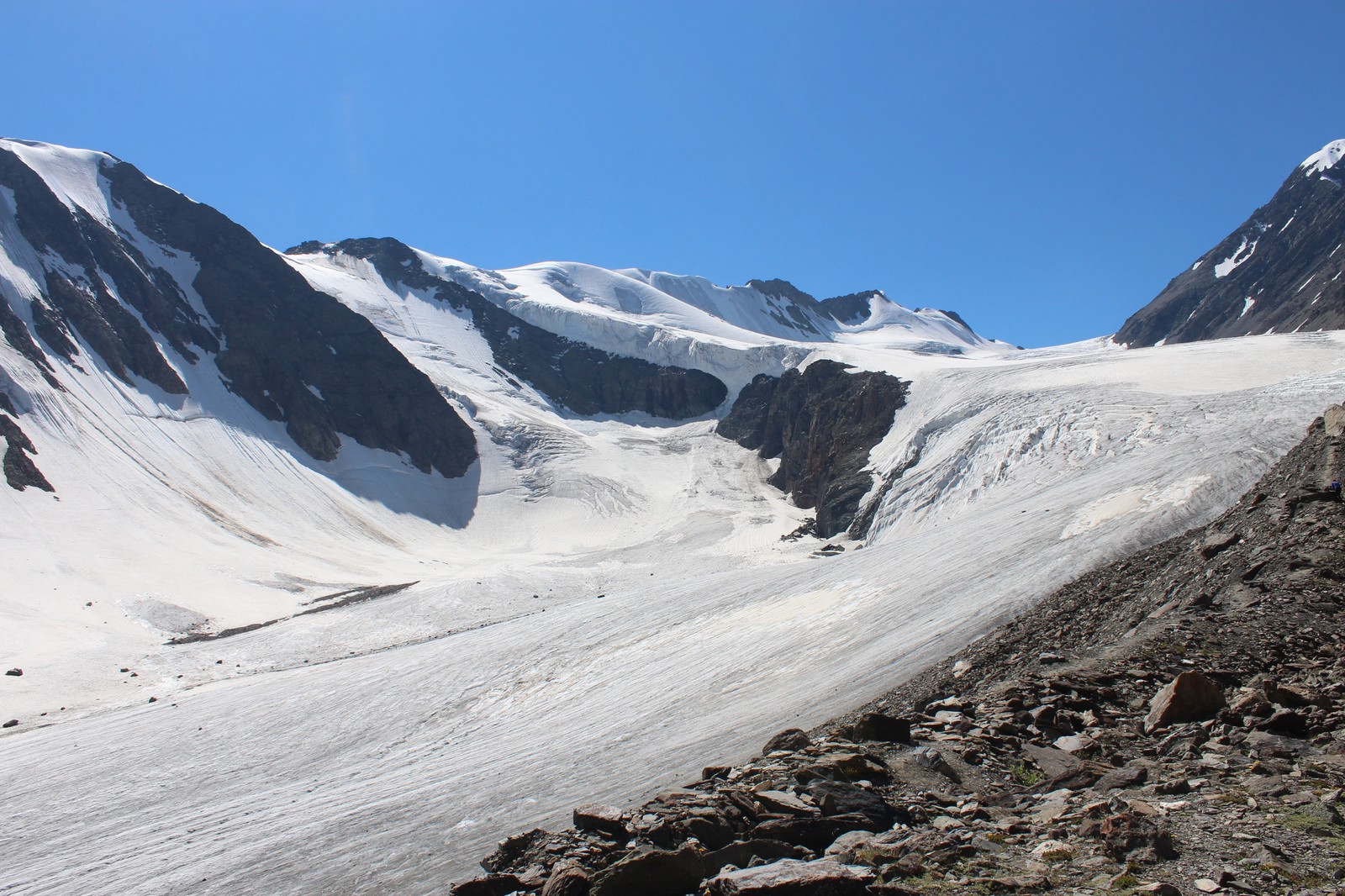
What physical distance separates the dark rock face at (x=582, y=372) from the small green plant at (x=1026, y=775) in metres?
90.7

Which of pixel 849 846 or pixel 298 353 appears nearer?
pixel 849 846

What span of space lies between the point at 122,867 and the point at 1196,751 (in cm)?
1439

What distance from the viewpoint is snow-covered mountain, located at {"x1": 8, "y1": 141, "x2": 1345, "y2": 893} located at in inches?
570

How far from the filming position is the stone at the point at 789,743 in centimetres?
891

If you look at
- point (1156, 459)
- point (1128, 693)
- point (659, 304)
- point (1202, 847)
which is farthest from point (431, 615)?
point (659, 304)

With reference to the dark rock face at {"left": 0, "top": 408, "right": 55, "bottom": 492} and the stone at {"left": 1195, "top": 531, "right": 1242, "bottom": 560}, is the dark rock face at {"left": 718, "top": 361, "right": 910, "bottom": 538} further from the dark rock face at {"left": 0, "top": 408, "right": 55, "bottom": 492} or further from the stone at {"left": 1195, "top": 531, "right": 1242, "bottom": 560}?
the dark rock face at {"left": 0, "top": 408, "right": 55, "bottom": 492}

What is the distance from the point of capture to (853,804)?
6848 millimetres

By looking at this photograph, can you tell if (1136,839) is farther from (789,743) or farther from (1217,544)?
(1217,544)

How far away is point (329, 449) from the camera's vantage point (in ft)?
237

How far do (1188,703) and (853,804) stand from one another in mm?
3454

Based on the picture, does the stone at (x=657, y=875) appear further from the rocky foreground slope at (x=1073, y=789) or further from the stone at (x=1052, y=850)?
the stone at (x=1052, y=850)

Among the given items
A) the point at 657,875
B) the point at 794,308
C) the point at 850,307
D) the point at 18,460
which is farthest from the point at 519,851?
the point at 850,307

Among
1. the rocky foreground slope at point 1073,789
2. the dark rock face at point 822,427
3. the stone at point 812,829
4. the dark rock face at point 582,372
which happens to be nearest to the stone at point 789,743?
the rocky foreground slope at point 1073,789

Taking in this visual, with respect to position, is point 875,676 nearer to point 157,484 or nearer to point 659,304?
point 157,484
